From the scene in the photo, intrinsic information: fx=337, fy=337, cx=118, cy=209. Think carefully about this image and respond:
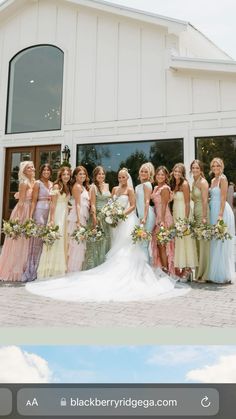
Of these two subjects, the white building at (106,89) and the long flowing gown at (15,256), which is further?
the white building at (106,89)

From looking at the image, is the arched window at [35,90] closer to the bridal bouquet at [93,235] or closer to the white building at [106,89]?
the white building at [106,89]

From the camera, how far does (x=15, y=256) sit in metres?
4.30

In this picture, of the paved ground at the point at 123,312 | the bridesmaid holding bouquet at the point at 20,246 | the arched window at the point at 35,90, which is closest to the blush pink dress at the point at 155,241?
the paved ground at the point at 123,312

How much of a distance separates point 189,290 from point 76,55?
4969mm

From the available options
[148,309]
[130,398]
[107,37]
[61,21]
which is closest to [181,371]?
[130,398]

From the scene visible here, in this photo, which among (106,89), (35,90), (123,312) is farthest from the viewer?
(35,90)

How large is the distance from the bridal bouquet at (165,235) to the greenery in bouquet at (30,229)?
147cm

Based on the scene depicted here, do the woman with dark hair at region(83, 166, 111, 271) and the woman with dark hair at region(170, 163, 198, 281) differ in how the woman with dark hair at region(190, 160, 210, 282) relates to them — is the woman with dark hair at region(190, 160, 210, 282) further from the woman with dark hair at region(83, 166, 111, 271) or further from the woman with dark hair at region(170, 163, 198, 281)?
the woman with dark hair at region(83, 166, 111, 271)

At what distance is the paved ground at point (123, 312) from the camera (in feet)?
7.86

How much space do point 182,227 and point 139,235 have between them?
1.79ft

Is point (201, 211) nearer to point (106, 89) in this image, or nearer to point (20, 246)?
point (20, 246)

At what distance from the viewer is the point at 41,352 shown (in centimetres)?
93

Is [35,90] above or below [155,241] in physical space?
above

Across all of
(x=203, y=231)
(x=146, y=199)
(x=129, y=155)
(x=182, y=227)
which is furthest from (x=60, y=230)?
(x=129, y=155)
